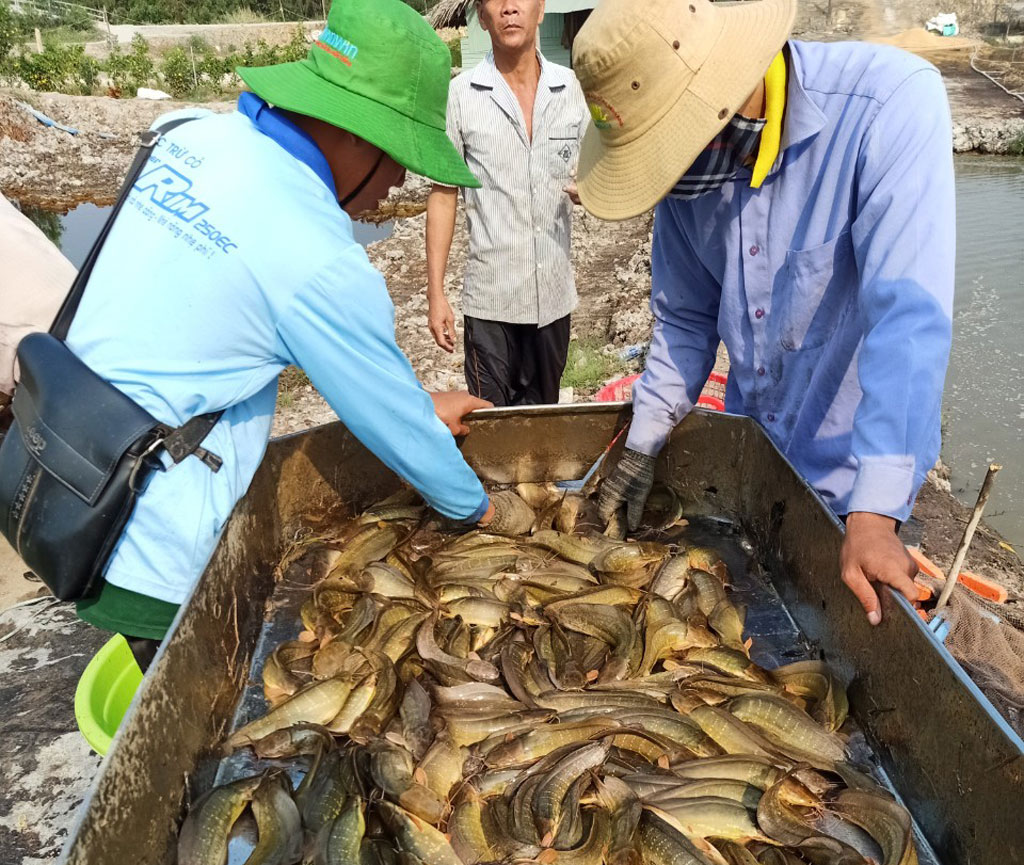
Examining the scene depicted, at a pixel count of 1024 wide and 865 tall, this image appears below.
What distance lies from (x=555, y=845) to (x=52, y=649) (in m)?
3.48

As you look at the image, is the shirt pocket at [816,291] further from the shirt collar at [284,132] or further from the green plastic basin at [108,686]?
the green plastic basin at [108,686]

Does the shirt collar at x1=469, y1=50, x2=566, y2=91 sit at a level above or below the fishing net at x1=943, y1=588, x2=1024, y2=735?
above

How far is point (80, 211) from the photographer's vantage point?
18594 mm

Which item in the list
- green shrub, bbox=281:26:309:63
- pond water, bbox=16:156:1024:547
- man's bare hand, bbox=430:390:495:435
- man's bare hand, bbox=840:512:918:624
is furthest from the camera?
green shrub, bbox=281:26:309:63

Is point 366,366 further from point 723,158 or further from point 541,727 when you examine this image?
point 723,158

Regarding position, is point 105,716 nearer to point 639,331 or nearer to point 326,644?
point 326,644

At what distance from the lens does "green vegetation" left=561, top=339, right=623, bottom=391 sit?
726 cm

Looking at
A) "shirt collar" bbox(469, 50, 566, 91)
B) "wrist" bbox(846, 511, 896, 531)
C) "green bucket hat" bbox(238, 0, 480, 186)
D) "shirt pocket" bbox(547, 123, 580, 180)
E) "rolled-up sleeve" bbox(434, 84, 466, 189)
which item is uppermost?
"green bucket hat" bbox(238, 0, 480, 186)

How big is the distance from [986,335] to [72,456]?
11.7 metres

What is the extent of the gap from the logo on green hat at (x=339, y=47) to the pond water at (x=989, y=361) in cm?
704

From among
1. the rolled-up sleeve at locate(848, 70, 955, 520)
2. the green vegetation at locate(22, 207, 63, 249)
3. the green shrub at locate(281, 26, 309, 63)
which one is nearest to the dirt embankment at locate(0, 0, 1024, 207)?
the green vegetation at locate(22, 207, 63, 249)

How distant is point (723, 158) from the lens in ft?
8.23

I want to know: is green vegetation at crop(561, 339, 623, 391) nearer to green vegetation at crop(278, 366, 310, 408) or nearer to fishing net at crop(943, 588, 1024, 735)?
green vegetation at crop(278, 366, 310, 408)

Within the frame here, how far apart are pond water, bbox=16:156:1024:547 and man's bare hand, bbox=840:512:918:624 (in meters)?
5.88
